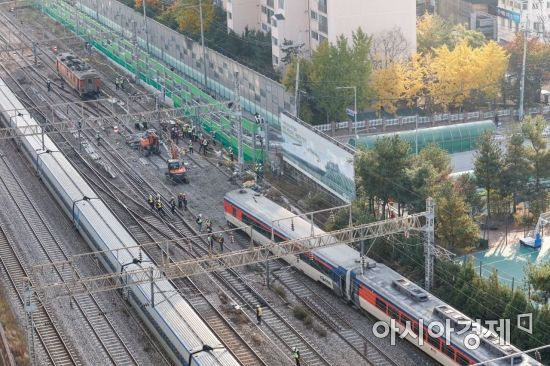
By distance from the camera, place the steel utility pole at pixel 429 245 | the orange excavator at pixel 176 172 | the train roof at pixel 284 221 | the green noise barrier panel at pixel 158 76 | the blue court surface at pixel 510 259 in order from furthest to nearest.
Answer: the green noise barrier panel at pixel 158 76 → the orange excavator at pixel 176 172 → the blue court surface at pixel 510 259 → the train roof at pixel 284 221 → the steel utility pole at pixel 429 245

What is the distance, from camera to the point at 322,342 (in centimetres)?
4459

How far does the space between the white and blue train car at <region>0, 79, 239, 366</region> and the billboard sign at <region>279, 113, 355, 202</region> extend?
11.8m

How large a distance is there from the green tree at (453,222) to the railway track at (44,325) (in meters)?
17.6

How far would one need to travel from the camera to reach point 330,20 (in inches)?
3039

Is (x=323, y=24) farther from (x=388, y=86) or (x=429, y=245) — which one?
(x=429, y=245)

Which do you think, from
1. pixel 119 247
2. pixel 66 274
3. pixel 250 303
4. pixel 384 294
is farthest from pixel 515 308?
pixel 66 274

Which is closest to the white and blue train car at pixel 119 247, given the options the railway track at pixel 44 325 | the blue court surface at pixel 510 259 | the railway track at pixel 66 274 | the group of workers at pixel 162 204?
the railway track at pixel 66 274

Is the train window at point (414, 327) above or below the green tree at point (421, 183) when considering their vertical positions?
below

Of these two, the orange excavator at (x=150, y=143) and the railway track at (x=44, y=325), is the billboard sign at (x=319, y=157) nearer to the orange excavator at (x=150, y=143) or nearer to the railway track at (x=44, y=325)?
the orange excavator at (x=150, y=143)

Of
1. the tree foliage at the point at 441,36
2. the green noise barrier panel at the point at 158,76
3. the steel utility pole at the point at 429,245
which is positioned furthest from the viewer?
the tree foliage at the point at 441,36

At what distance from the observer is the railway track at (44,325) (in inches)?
1725

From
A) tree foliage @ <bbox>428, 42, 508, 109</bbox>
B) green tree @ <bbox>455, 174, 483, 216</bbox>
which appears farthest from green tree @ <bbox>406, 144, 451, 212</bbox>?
tree foliage @ <bbox>428, 42, 508, 109</bbox>

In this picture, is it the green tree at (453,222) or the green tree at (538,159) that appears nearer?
the green tree at (453,222)

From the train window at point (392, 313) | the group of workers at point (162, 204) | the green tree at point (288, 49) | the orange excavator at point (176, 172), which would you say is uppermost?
the green tree at point (288, 49)
